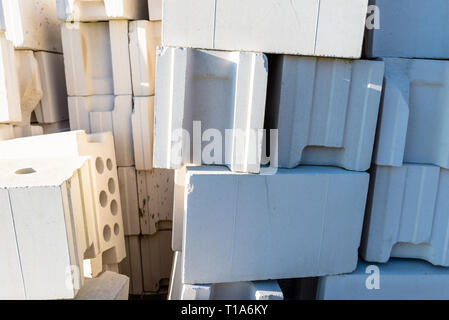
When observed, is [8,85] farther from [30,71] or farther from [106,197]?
[106,197]

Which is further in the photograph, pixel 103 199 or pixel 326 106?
pixel 103 199

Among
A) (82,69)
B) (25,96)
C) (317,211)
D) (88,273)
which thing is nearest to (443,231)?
(317,211)

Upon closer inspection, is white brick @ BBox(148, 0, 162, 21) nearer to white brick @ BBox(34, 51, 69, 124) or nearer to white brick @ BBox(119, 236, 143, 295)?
white brick @ BBox(34, 51, 69, 124)

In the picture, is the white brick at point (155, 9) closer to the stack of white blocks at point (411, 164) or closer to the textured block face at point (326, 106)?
the textured block face at point (326, 106)

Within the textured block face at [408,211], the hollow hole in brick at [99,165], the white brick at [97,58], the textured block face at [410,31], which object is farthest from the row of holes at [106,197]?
the textured block face at [410,31]

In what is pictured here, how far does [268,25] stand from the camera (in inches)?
34.2

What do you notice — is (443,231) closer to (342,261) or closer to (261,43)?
(342,261)

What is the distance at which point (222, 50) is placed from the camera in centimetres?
90

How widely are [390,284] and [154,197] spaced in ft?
4.18

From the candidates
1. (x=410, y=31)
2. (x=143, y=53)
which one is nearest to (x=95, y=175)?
(x=143, y=53)

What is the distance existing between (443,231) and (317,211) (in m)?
0.49

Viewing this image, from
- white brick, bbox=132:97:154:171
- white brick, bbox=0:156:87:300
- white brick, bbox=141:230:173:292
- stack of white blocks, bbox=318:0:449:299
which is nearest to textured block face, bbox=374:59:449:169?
stack of white blocks, bbox=318:0:449:299

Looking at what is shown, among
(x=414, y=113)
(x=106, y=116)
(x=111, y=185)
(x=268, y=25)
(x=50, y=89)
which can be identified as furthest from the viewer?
(x=50, y=89)

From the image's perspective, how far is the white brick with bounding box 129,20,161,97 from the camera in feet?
5.49
